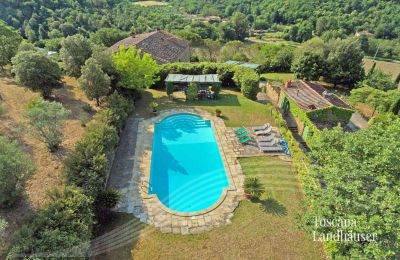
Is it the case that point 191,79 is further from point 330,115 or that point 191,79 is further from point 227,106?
point 330,115

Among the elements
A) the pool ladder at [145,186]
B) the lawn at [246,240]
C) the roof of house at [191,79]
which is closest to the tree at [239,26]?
the roof of house at [191,79]

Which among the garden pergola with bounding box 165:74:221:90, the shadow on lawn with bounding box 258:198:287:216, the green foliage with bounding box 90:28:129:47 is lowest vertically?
the shadow on lawn with bounding box 258:198:287:216

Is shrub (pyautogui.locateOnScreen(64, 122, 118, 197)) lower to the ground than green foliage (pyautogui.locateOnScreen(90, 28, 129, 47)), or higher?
lower

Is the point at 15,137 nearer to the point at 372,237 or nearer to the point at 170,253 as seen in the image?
the point at 170,253

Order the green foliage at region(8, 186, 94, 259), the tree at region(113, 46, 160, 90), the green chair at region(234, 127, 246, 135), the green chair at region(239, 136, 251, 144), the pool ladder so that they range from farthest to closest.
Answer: the tree at region(113, 46, 160, 90) < the green chair at region(234, 127, 246, 135) < the green chair at region(239, 136, 251, 144) < the pool ladder < the green foliage at region(8, 186, 94, 259)

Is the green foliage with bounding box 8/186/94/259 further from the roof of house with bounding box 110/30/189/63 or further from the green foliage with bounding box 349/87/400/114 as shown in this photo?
the green foliage with bounding box 349/87/400/114

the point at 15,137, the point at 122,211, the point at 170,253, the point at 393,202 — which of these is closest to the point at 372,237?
the point at 393,202

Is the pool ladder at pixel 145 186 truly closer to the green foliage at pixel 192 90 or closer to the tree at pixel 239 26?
the green foliage at pixel 192 90

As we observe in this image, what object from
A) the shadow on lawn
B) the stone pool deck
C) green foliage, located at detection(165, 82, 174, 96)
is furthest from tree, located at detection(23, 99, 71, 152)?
the shadow on lawn
